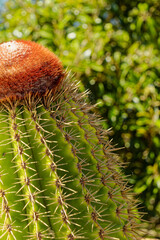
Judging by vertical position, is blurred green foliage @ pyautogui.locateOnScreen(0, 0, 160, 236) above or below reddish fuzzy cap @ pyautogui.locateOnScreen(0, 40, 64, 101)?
below

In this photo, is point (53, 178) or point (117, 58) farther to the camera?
point (117, 58)

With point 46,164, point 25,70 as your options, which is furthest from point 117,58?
point 46,164

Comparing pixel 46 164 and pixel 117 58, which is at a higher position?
pixel 46 164

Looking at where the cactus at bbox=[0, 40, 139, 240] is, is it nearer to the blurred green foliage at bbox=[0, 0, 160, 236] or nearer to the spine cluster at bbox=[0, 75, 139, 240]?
the spine cluster at bbox=[0, 75, 139, 240]

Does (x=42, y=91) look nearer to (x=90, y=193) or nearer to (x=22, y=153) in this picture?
(x=22, y=153)

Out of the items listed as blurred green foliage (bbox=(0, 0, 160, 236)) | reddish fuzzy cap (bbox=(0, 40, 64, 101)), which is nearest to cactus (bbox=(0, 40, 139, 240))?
reddish fuzzy cap (bbox=(0, 40, 64, 101))

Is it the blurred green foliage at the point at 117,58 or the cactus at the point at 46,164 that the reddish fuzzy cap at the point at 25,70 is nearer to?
the cactus at the point at 46,164

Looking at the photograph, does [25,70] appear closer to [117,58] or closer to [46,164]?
[46,164]
